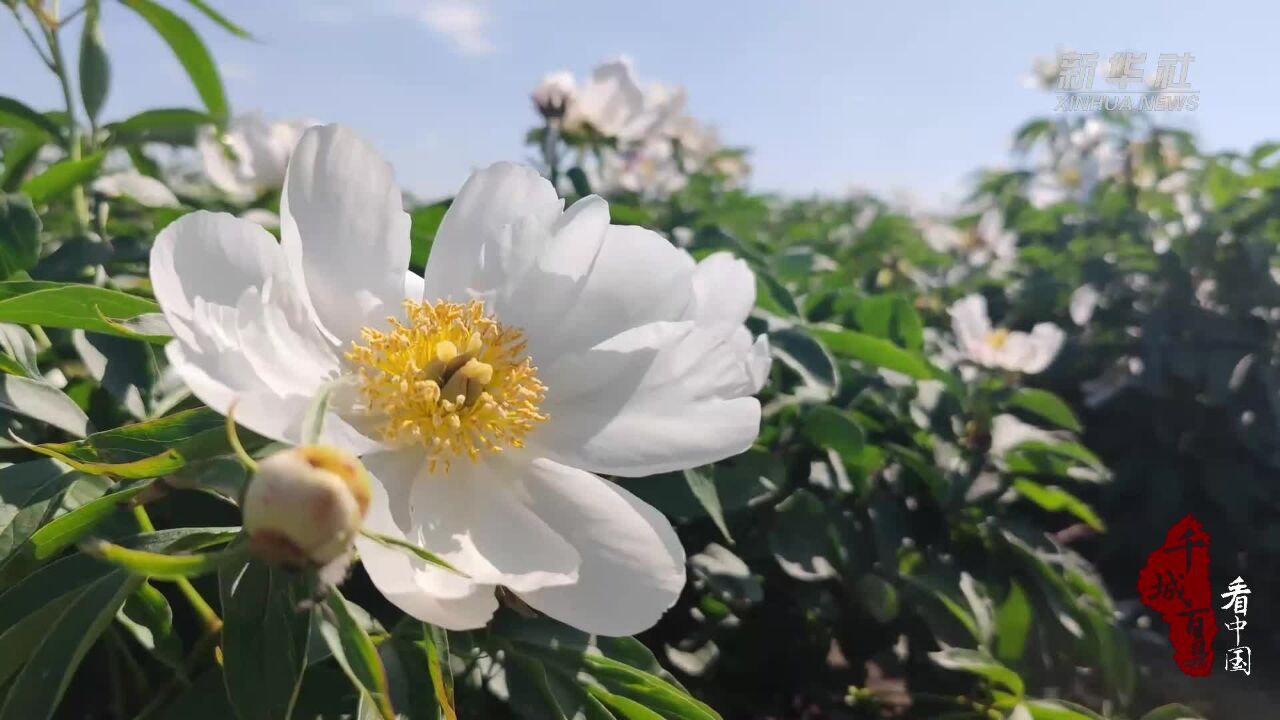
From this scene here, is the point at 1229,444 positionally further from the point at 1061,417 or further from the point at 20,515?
the point at 20,515

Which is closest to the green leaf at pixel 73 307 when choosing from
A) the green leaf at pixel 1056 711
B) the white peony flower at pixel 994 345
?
the green leaf at pixel 1056 711

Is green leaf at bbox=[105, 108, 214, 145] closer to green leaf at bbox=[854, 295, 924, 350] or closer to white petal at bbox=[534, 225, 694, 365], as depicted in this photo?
white petal at bbox=[534, 225, 694, 365]

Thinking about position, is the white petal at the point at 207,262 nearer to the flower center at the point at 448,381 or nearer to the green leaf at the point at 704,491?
the flower center at the point at 448,381

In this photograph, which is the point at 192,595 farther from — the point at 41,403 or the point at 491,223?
the point at 491,223

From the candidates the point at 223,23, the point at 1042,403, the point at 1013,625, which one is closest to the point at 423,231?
the point at 223,23

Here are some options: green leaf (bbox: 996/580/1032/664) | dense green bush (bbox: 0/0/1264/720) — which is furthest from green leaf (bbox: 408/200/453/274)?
green leaf (bbox: 996/580/1032/664)

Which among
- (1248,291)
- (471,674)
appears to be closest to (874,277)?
(1248,291)
